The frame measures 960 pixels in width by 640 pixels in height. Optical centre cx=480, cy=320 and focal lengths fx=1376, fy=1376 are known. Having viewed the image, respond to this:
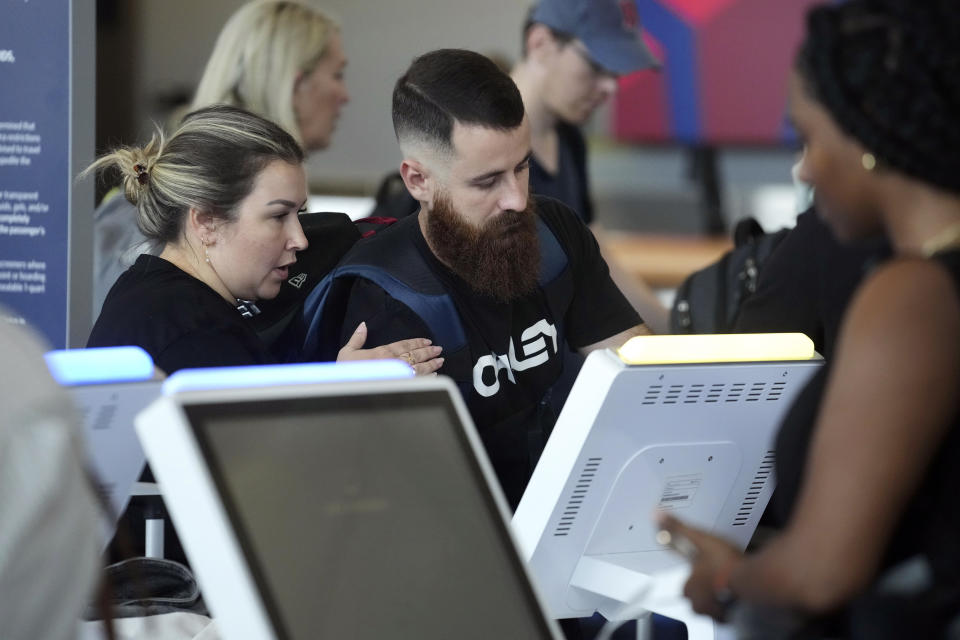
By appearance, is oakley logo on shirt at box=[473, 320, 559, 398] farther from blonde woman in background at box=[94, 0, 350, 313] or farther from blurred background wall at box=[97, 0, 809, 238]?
blurred background wall at box=[97, 0, 809, 238]

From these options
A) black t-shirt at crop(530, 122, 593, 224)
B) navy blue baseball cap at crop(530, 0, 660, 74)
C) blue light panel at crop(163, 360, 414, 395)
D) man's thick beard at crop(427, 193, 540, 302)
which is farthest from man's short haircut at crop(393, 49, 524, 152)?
navy blue baseball cap at crop(530, 0, 660, 74)

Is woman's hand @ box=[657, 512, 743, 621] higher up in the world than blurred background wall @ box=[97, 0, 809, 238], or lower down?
higher up

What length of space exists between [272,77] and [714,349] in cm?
207

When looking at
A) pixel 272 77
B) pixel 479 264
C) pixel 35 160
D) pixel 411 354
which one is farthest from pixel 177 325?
pixel 272 77

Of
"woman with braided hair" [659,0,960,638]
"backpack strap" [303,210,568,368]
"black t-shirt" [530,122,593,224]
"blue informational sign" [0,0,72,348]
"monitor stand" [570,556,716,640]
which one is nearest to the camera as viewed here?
"woman with braided hair" [659,0,960,638]

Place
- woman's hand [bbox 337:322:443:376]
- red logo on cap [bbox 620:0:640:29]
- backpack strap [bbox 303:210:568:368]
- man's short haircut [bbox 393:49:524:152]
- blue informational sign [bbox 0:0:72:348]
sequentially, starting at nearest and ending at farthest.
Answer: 1. woman's hand [bbox 337:322:443:376]
2. backpack strap [bbox 303:210:568:368]
3. man's short haircut [bbox 393:49:524:152]
4. blue informational sign [bbox 0:0:72:348]
5. red logo on cap [bbox 620:0:640:29]

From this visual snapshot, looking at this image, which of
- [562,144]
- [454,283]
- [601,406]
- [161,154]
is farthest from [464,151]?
[562,144]

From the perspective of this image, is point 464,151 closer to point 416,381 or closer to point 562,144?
point 416,381

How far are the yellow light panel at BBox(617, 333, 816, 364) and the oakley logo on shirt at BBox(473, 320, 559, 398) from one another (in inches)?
26.8

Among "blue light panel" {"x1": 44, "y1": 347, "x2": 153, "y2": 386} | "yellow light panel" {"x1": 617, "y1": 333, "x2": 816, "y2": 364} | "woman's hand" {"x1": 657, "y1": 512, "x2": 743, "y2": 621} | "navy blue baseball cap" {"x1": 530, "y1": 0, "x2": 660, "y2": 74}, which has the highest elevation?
"blue light panel" {"x1": 44, "y1": 347, "x2": 153, "y2": 386}

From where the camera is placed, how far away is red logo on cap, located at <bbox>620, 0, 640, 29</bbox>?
159 inches

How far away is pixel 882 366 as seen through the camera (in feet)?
3.95

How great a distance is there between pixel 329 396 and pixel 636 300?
2.67m

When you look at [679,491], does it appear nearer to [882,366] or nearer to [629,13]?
[882,366]
